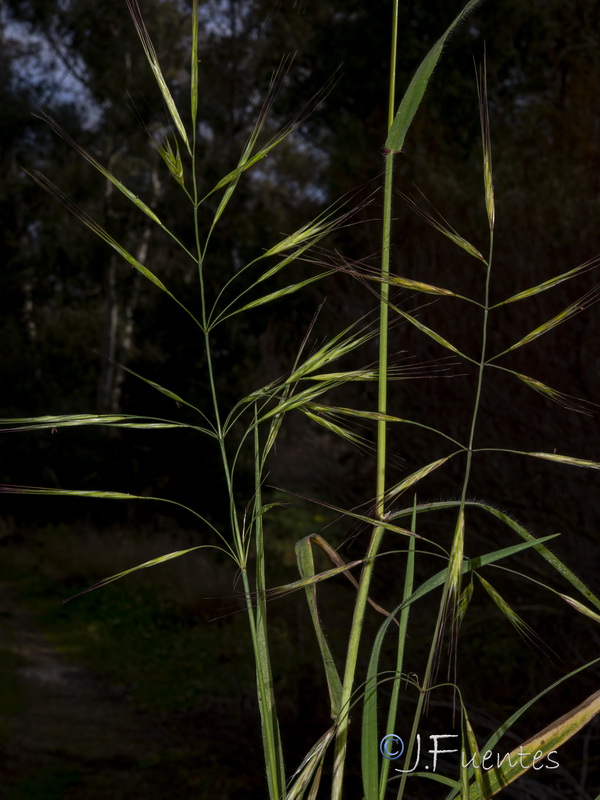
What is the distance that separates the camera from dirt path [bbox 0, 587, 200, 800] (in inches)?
222

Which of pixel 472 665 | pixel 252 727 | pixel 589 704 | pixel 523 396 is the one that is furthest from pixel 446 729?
pixel 589 704

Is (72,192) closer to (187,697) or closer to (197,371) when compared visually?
(197,371)

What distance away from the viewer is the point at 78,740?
6.59 metres

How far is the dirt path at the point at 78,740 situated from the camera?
5.63m

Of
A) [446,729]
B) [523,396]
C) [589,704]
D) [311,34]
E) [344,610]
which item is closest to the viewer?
[589,704]

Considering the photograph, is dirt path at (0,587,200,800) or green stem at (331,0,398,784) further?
dirt path at (0,587,200,800)

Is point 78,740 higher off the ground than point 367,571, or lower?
lower

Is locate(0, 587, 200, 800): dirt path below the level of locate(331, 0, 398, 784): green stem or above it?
below

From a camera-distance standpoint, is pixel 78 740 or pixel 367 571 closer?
pixel 367 571

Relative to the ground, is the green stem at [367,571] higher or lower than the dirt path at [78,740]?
higher

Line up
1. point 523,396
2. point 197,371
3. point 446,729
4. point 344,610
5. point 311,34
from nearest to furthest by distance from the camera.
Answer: point 446,729
point 523,396
point 344,610
point 197,371
point 311,34

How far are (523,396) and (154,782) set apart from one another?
3.12m

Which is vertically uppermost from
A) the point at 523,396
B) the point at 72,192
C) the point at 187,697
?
the point at 72,192

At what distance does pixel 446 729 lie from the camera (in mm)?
4688
